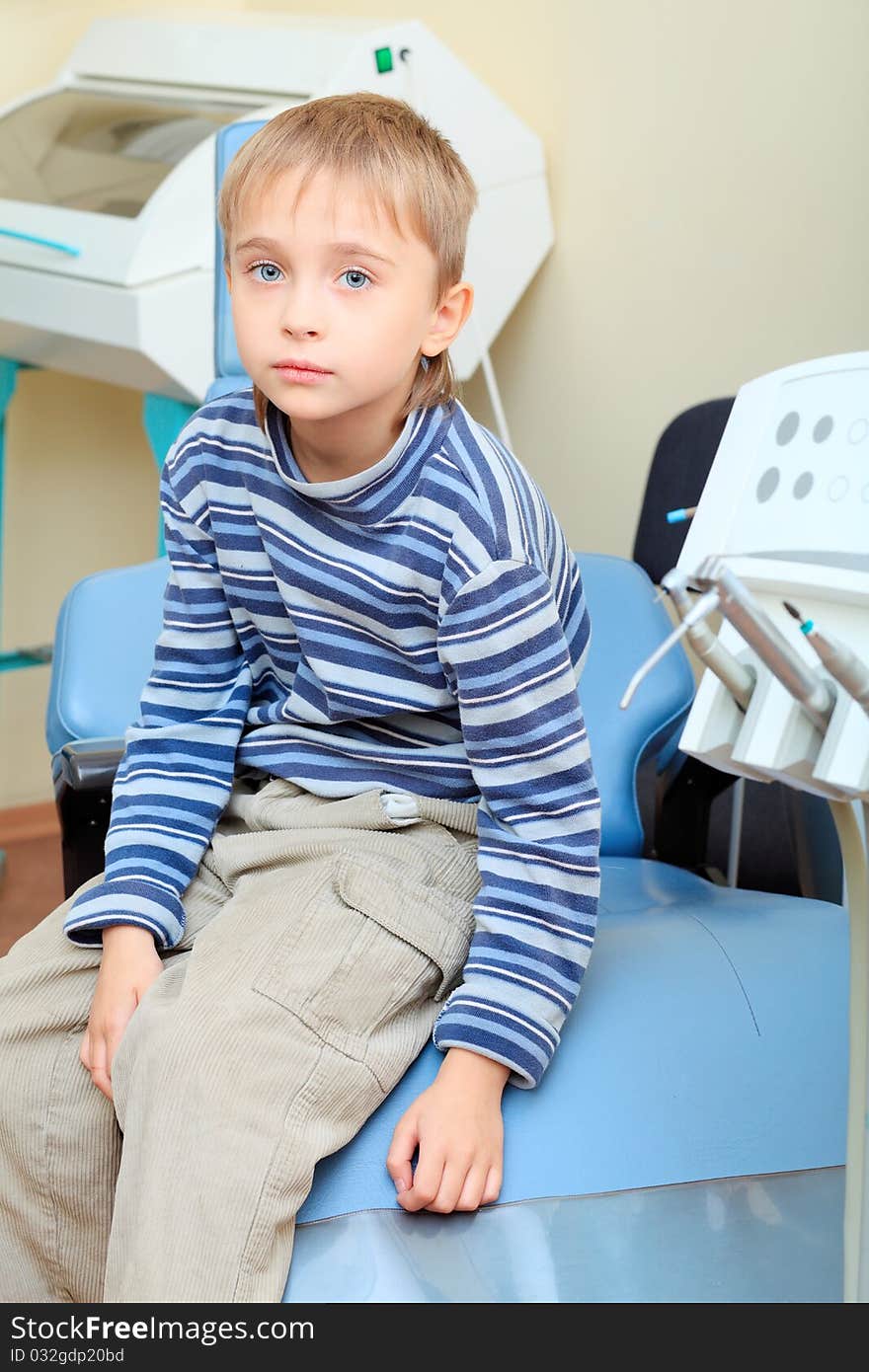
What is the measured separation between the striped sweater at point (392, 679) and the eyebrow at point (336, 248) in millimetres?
107

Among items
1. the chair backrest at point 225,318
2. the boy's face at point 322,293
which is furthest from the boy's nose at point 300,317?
the chair backrest at point 225,318

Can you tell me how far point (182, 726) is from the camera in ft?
3.06

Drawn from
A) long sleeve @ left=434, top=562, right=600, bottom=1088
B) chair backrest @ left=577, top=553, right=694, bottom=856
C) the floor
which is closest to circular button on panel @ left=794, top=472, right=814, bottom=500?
long sleeve @ left=434, top=562, right=600, bottom=1088

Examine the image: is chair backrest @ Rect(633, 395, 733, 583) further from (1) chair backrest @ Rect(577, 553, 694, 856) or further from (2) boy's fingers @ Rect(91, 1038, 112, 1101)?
(2) boy's fingers @ Rect(91, 1038, 112, 1101)

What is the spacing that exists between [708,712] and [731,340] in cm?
124

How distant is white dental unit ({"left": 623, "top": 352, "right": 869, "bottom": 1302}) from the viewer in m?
0.51

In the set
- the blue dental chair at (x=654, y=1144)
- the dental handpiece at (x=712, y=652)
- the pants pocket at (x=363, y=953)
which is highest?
the dental handpiece at (x=712, y=652)

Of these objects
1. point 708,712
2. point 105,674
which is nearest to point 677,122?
point 105,674

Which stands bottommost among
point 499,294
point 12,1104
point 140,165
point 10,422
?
point 10,422

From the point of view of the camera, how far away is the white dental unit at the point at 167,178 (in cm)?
170

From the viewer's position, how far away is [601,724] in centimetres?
118

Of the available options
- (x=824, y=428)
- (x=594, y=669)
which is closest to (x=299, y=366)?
(x=824, y=428)

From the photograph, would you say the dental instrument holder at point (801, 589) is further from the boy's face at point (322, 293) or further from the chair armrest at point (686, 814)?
the chair armrest at point (686, 814)
